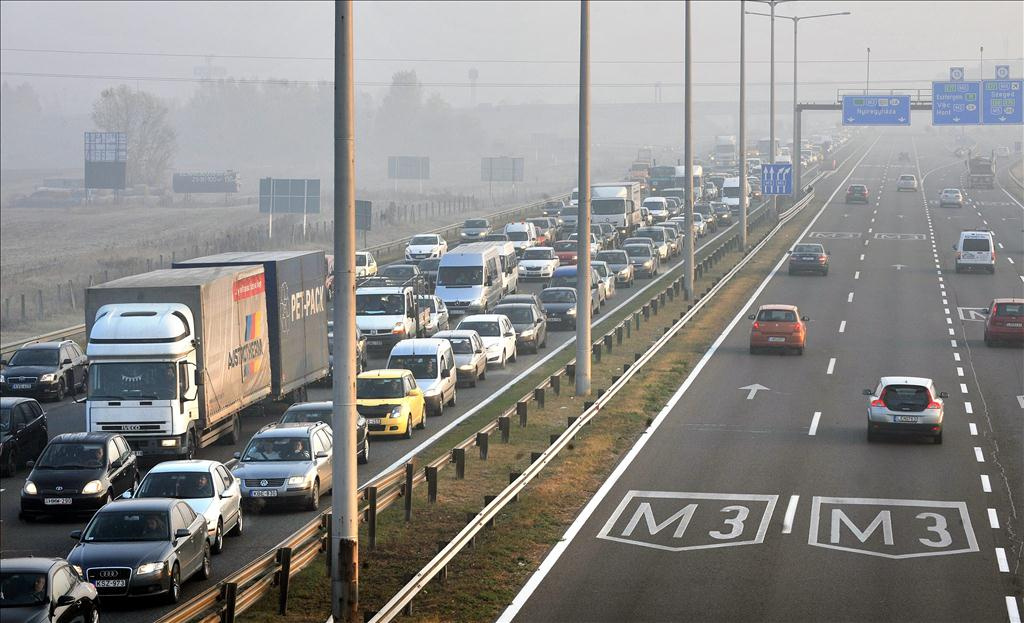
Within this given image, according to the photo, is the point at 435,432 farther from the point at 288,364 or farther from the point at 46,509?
the point at 46,509

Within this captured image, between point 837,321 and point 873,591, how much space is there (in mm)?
32269

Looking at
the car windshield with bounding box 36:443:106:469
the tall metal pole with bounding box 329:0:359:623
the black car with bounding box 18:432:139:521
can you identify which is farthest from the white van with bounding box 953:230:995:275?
the tall metal pole with bounding box 329:0:359:623

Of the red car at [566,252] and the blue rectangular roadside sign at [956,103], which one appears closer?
the red car at [566,252]

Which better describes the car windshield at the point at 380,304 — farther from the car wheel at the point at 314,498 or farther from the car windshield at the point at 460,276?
the car wheel at the point at 314,498

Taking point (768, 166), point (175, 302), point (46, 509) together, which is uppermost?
point (768, 166)

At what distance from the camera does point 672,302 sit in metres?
55.7

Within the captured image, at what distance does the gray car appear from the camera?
24.1 m

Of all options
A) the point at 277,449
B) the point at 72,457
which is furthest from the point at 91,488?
the point at 277,449

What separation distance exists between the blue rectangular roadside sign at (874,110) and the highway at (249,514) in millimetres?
51059

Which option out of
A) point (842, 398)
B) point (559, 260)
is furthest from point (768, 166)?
point (842, 398)

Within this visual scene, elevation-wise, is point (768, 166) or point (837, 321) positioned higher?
point (768, 166)

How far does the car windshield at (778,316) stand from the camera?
138 ft

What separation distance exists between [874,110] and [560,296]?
158ft

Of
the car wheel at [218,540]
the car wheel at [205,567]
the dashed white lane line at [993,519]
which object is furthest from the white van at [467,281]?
the car wheel at [205,567]
